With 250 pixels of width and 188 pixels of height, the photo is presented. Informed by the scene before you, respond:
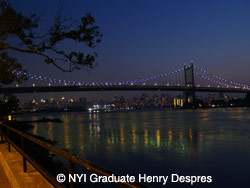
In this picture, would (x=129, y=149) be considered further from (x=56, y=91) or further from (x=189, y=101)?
(x=189, y=101)

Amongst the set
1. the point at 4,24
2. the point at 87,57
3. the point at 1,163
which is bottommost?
the point at 1,163

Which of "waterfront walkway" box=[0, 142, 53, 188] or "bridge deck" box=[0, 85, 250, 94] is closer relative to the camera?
"waterfront walkway" box=[0, 142, 53, 188]

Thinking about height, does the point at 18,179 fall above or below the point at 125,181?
below

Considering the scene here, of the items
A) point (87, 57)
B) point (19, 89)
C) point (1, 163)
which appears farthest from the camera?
point (19, 89)

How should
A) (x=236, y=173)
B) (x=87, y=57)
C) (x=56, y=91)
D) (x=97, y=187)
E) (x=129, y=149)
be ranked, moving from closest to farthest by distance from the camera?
(x=87, y=57)
(x=97, y=187)
(x=236, y=173)
(x=129, y=149)
(x=56, y=91)

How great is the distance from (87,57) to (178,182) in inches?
232

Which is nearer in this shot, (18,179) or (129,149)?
(18,179)

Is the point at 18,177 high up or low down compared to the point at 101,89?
down

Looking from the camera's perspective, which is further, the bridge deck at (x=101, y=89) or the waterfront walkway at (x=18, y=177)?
the bridge deck at (x=101, y=89)

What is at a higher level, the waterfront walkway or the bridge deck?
the bridge deck

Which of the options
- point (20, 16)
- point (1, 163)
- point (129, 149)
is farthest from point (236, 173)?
point (20, 16)

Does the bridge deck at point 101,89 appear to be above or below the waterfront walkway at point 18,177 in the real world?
above

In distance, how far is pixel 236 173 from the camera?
10.9 meters

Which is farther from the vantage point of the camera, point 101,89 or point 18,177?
point 101,89
